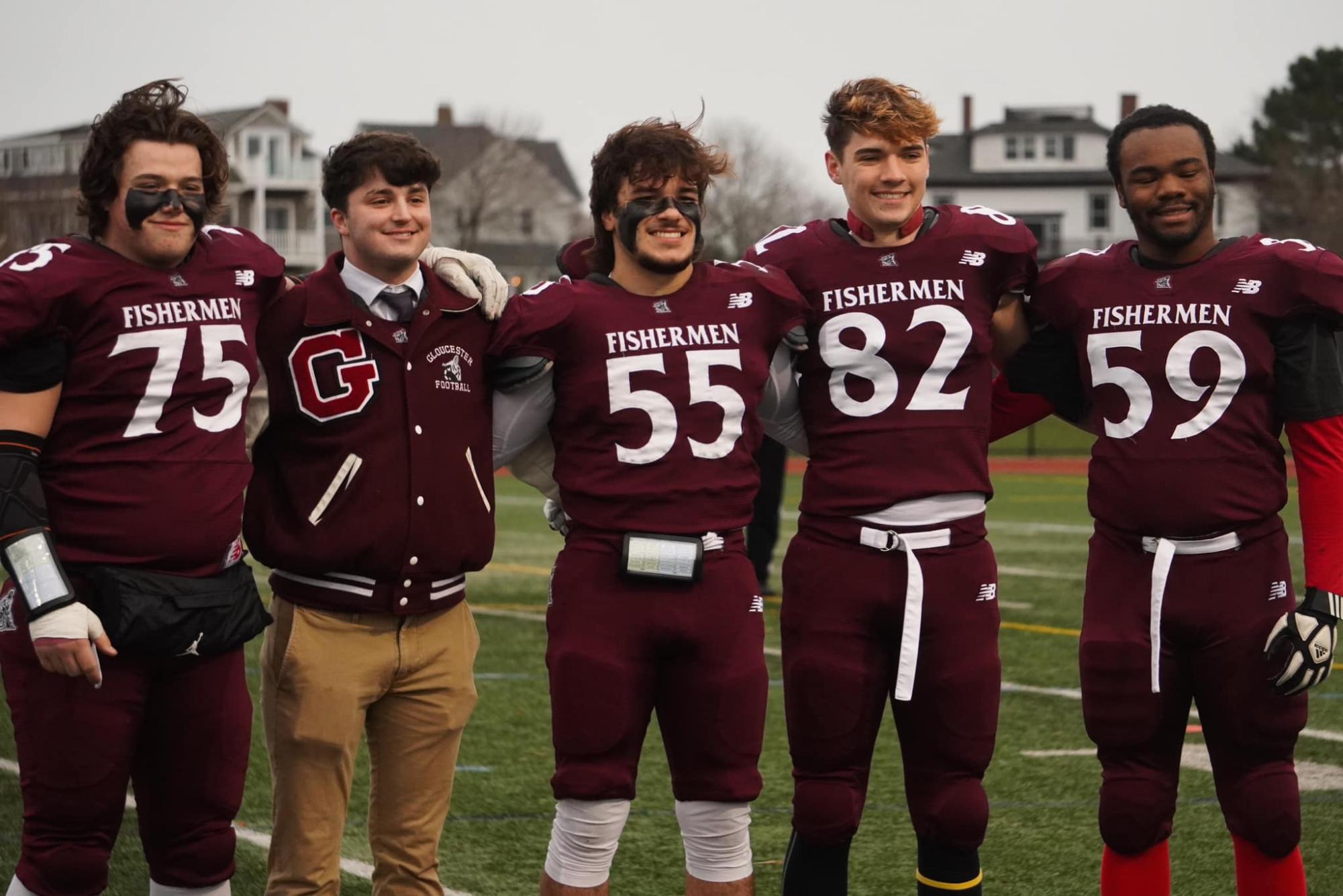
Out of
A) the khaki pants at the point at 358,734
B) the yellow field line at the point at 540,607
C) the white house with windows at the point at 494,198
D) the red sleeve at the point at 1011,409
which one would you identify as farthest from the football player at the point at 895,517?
the white house with windows at the point at 494,198

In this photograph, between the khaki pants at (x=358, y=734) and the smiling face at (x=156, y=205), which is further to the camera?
the khaki pants at (x=358, y=734)

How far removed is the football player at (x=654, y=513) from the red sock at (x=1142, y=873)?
836 millimetres

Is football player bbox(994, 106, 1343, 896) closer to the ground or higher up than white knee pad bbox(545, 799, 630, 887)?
higher up

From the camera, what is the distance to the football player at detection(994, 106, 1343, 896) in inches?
148

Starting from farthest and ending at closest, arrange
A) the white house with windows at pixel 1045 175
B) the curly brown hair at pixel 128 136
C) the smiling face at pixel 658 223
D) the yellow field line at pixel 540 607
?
1. the white house with windows at pixel 1045 175
2. the yellow field line at pixel 540 607
3. the smiling face at pixel 658 223
4. the curly brown hair at pixel 128 136

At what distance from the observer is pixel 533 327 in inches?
146

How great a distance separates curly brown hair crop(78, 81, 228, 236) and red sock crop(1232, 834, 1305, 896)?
8.51 ft

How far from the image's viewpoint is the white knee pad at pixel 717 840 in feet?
11.9

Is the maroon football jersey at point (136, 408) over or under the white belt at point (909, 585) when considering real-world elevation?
over

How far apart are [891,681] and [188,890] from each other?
1.54m

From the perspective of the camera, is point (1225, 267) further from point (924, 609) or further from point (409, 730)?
point (409, 730)

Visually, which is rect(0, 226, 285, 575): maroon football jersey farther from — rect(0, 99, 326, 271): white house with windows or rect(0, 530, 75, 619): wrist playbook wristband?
rect(0, 99, 326, 271): white house with windows

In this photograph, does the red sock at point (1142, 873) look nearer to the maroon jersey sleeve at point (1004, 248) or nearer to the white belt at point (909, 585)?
the white belt at point (909, 585)

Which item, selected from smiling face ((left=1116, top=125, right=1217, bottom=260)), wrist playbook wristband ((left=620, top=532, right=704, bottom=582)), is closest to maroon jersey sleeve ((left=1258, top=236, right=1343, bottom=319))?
smiling face ((left=1116, top=125, right=1217, bottom=260))
